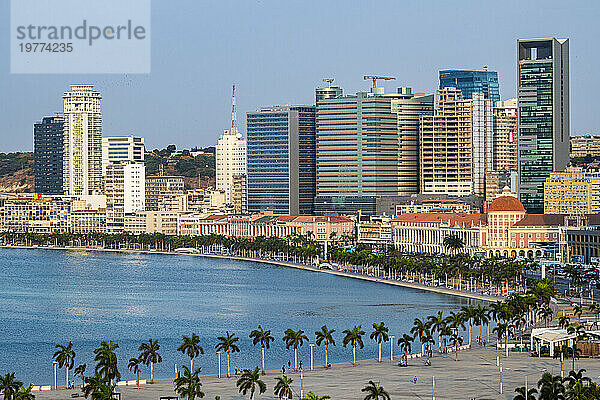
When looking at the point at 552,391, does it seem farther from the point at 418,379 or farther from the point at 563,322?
the point at 563,322

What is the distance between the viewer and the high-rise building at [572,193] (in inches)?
5915

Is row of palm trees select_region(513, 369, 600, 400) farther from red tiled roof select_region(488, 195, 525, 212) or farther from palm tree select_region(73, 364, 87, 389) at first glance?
red tiled roof select_region(488, 195, 525, 212)

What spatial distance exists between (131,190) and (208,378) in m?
142

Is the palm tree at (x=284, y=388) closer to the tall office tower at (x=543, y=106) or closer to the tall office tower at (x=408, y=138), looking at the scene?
the tall office tower at (x=543, y=106)

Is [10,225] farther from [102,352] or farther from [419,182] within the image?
[102,352]

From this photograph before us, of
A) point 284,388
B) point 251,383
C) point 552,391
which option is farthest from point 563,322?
point 251,383

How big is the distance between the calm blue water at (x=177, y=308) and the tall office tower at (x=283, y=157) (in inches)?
1922

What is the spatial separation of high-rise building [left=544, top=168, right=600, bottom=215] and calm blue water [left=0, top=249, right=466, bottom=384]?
44.9m

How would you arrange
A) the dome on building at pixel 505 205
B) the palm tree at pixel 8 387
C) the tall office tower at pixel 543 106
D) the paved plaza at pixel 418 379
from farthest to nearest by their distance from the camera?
1. the tall office tower at pixel 543 106
2. the dome on building at pixel 505 205
3. the paved plaza at pixel 418 379
4. the palm tree at pixel 8 387

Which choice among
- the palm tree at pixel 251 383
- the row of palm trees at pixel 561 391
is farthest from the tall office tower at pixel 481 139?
the row of palm trees at pixel 561 391

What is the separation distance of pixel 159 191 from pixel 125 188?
5088 millimetres

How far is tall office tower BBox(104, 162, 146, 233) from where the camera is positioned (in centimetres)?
18788

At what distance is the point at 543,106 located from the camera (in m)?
151

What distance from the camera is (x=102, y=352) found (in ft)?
159
